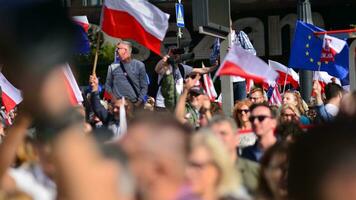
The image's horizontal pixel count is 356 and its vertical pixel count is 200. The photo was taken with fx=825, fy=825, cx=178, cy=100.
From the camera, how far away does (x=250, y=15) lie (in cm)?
4006

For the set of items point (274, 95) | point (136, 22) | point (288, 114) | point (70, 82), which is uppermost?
point (70, 82)

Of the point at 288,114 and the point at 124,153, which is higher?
the point at 124,153

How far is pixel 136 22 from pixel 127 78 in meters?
0.74

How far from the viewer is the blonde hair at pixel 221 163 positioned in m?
4.32

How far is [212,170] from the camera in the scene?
14.1 ft

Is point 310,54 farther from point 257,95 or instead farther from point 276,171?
point 276,171

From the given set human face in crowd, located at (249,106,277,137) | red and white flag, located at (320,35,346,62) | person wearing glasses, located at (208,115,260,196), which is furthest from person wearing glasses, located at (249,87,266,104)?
person wearing glasses, located at (208,115,260,196)

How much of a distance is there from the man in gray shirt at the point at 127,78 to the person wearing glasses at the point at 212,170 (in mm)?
5512

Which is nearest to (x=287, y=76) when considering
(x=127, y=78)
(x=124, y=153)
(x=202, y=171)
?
(x=127, y=78)

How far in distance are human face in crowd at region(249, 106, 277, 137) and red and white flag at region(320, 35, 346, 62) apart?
18.4ft

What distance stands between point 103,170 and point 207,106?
6673 millimetres

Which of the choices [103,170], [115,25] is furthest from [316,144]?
[115,25]

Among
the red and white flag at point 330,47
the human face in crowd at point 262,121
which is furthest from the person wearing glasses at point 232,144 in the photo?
the red and white flag at point 330,47

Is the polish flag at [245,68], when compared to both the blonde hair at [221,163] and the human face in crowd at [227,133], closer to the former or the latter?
the human face in crowd at [227,133]
